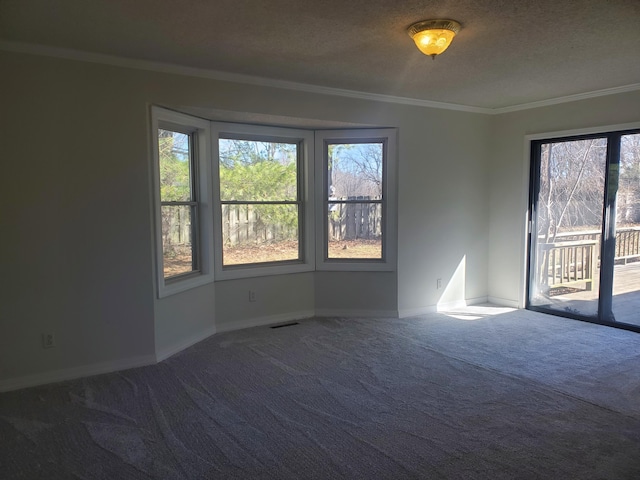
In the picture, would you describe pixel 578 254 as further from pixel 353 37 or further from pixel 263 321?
pixel 353 37

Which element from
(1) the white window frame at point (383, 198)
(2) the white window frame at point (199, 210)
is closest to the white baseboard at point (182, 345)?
(2) the white window frame at point (199, 210)

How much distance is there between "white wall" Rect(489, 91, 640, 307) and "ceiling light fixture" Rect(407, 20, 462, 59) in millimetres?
2868

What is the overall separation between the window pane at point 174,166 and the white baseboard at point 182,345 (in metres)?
1.30

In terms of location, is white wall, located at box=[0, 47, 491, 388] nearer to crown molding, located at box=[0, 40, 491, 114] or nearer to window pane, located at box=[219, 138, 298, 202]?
crown molding, located at box=[0, 40, 491, 114]

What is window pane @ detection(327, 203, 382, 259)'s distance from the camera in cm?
538

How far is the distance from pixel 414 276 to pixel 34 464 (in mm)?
4014

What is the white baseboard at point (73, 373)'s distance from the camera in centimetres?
341

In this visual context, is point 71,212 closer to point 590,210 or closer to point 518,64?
point 518,64

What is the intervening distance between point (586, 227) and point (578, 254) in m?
0.32

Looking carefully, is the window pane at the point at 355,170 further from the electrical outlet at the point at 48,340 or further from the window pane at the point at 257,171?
the electrical outlet at the point at 48,340

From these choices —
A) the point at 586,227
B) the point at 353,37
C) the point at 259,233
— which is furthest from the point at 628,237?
the point at 259,233

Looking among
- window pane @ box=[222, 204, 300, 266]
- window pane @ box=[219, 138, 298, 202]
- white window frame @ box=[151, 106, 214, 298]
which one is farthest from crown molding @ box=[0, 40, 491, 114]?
window pane @ box=[222, 204, 300, 266]

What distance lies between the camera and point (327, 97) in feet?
15.6

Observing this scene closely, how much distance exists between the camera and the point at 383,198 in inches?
210
